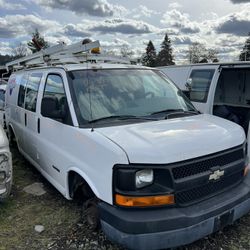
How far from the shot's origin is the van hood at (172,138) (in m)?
3.04

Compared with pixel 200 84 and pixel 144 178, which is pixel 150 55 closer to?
pixel 200 84

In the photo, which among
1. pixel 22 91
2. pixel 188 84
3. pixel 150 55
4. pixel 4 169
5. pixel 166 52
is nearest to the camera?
pixel 4 169

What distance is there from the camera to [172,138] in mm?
3275

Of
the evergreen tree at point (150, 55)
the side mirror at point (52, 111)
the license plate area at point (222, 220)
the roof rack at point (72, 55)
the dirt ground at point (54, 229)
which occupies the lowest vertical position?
the dirt ground at point (54, 229)

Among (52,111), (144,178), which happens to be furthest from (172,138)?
(52,111)

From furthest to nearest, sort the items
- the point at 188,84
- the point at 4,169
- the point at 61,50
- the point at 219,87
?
the point at 219,87 → the point at 188,84 → the point at 61,50 → the point at 4,169

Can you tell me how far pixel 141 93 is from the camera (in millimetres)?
4301

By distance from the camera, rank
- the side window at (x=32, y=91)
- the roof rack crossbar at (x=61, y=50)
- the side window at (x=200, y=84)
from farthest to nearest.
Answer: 1. the side window at (x=200, y=84)
2. the side window at (x=32, y=91)
3. the roof rack crossbar at (x=61, y=50)

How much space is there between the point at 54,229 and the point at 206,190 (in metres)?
1.93

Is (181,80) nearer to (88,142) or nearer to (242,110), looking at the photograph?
(242,110)

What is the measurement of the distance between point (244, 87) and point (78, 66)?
189 inches

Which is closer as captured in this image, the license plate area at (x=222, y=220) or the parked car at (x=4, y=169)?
the license plate area at (x=222, y=220)

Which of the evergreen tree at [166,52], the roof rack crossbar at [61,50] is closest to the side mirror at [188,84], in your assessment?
the roof rack crossbar at [61,50]

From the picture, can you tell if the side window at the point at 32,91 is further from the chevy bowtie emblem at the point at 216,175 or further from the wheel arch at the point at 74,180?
the chevy bowtie emblem at the point at 216,175
